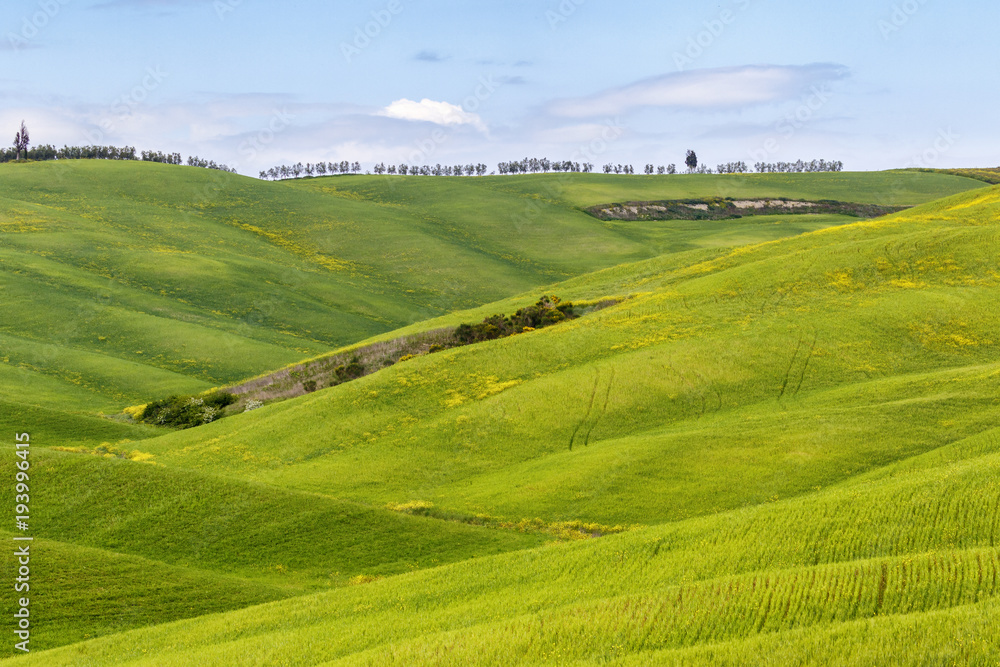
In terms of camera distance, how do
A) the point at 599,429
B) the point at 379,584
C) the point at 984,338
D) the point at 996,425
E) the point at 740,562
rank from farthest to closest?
the point at 984,338
the point at 599,429
the point at 996,425
the point at 379,584
the point at 740,562

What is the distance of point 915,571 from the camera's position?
19688 mm

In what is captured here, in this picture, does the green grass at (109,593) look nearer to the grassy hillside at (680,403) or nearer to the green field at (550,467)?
the green field at (550,467)

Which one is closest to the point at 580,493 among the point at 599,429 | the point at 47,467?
the point at 599,429

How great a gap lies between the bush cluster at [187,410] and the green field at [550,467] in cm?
487

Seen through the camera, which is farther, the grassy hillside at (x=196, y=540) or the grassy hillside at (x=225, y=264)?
the grassy hillside at (x=225, y=264)

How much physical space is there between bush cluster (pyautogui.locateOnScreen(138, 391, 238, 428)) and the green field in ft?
16.0

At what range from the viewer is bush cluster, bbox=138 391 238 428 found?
69.0 metres

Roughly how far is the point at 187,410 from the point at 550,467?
38.0m

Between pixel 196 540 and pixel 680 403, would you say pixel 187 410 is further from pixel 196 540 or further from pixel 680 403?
pixel 680 403

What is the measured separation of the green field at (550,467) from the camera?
2059cm

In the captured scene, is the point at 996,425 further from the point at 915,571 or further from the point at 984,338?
the point at 915,571

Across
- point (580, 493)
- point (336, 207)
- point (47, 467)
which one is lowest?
point (580, 493)

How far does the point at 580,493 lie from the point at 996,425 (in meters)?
23.7

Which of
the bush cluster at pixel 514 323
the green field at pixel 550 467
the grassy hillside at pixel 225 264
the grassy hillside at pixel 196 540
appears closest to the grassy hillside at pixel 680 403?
the green field at pixel 550 467
